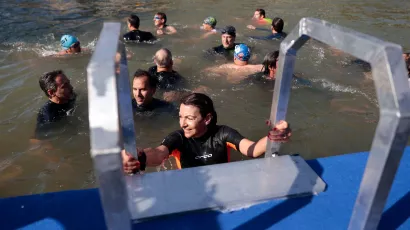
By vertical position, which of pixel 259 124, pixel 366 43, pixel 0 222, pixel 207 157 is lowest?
pixel 259 124

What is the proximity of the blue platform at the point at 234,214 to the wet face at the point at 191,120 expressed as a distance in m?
1.06

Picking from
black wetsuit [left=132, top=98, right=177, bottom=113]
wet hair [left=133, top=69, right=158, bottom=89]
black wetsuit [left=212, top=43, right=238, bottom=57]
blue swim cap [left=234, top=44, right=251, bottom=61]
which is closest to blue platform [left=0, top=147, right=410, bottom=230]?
wet hair [left=133, top=69, right=158, bottom=89]

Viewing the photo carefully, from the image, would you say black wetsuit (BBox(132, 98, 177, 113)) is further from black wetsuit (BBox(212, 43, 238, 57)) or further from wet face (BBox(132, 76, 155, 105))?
black wetsuit (BBox(212, 43, 238, 57))

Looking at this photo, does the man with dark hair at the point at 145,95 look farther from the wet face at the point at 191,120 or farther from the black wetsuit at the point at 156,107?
the wet face at the point at 191,120

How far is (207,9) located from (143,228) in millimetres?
12256

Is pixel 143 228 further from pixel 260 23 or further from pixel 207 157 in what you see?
pixel 260 23

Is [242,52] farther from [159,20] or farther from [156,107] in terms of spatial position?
[159,20]

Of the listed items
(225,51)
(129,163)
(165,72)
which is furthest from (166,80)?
(129,163)

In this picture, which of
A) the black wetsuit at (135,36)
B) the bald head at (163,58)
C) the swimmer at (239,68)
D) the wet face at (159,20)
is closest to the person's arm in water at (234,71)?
the swimmer at (239,68)

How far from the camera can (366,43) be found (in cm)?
109

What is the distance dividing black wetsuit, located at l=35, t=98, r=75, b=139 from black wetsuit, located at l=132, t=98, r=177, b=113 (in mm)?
1007

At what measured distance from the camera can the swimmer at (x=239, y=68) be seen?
6.50 metres

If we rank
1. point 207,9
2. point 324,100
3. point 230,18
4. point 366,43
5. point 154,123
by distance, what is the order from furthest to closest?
point 207,9 → point 230,18 → point 324,100 → point 154,123 → point 366,43

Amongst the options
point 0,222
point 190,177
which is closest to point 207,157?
point 190,177
